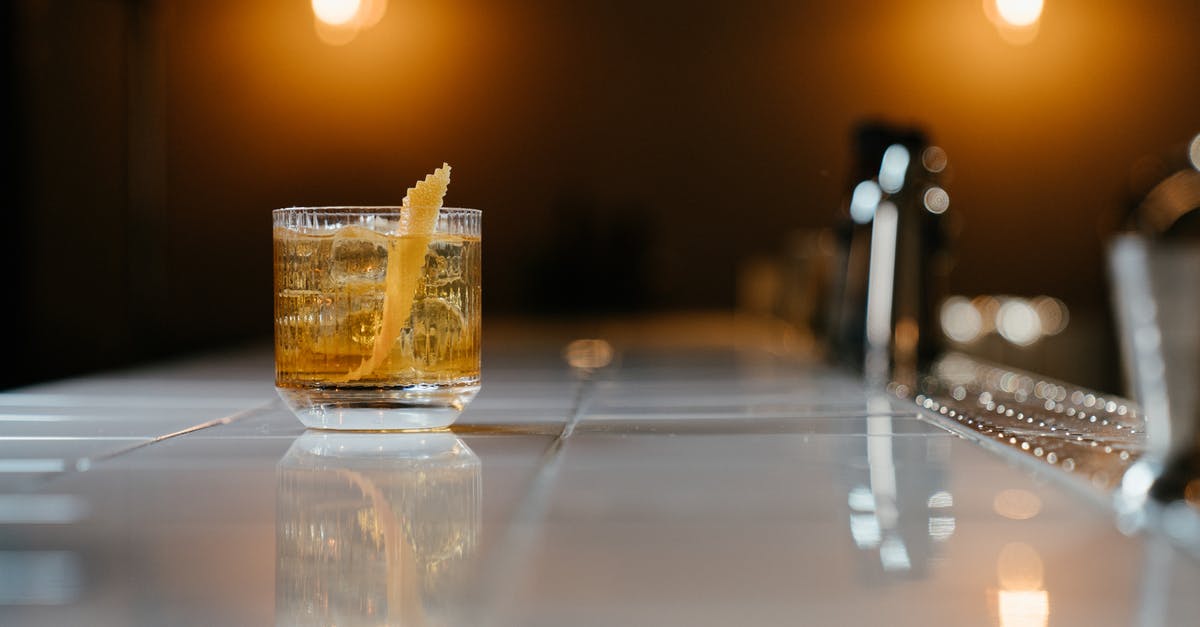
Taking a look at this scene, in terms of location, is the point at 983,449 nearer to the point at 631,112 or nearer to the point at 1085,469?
the point at 1085,469

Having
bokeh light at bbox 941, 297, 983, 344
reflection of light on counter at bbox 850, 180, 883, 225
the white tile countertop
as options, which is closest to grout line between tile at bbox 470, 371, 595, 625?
the white tile countertop

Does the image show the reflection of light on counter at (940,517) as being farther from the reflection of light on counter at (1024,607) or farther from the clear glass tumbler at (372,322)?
the clear glass tumbler at (372,322)

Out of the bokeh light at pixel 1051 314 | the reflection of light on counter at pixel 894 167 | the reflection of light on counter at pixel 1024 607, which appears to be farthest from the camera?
the bokeh light at pixel 1051 314

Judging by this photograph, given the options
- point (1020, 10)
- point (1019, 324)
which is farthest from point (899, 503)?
point (1020, 10)

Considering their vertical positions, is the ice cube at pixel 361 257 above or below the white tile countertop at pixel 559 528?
above

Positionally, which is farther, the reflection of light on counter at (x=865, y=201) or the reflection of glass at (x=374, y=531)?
the reflection of light on counter at (x=865, y=201)

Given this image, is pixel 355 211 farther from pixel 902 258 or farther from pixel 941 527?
pixel 902 258

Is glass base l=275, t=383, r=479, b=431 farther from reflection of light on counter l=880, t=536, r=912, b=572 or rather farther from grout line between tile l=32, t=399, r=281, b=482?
reflection of light on counter l=880, t=536, r=912, b=572

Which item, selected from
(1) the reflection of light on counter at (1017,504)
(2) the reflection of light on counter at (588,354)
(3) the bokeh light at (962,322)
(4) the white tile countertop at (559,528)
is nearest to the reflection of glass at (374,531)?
(4) the white tile countertop at (559,528)
